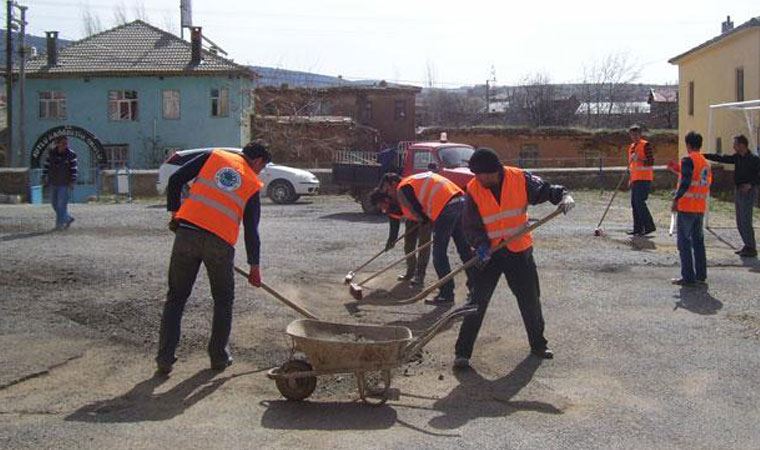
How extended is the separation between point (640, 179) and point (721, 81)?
18.0 metres

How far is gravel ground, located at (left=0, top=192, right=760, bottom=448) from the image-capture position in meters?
5.64

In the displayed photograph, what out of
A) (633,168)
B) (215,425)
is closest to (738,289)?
(633,168)

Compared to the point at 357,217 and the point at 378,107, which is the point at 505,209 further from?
the point at 378,107

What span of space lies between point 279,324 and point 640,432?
12.6ft

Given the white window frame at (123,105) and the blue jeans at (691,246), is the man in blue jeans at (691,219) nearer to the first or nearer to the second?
the blue jeans at (691,246)

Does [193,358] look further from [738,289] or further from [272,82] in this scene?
[272,82]

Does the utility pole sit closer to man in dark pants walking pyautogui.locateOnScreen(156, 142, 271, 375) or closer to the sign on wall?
the sign on wall

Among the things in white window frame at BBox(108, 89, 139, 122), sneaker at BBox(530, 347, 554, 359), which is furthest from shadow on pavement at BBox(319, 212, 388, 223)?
white window frame at BBox(108, 89, 139, 122)

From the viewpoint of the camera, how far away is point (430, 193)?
9.69m

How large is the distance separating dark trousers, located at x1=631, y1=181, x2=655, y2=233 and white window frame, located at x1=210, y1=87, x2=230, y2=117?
107 feet

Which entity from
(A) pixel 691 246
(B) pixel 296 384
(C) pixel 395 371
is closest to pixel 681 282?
(A) pixel 691 246

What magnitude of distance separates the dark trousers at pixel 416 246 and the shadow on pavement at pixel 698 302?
2812mm

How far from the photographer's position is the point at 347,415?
19.7ft

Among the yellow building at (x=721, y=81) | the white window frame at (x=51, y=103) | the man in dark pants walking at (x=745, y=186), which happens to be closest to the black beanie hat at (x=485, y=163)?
the man in dark pants walking at (x=745, y=186)
